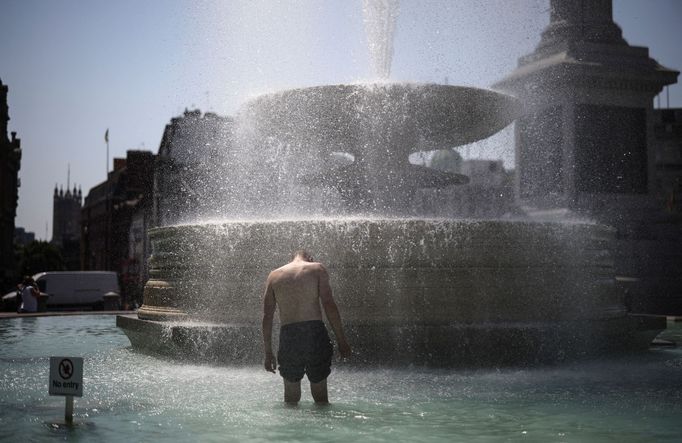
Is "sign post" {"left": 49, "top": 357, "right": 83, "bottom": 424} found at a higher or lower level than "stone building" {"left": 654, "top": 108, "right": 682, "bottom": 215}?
lower

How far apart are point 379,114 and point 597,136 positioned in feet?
58.4

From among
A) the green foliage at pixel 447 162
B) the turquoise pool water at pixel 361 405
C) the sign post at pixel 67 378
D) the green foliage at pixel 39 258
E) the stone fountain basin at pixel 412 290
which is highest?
the green foliage at pixel 447 162

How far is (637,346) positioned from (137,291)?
186 feet

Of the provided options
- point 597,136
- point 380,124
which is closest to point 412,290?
point 380,124

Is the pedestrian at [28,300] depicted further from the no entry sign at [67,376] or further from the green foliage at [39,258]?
the green foliage at [39,258]

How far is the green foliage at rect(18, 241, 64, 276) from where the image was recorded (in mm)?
104375

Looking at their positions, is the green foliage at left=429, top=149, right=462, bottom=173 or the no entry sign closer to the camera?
the no entry sign

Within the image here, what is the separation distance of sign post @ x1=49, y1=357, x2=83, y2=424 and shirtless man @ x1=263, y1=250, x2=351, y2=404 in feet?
4.98

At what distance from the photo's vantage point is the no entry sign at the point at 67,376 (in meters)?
5.09

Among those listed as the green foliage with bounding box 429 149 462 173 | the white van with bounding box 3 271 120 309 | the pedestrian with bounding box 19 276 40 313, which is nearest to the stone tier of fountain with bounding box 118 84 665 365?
the pedestrian with bounding box 19 276 40 313

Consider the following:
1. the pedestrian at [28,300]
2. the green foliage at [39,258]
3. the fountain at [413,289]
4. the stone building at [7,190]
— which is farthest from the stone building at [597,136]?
the green foliage at [39,258]

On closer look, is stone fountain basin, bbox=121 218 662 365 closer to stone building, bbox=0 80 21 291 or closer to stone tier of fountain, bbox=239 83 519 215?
stone tier of fountain, bbox=239 83 519 215

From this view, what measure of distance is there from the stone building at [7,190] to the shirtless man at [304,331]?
2369 inches

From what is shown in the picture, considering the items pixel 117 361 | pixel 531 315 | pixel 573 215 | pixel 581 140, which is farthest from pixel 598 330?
pixel 581 140
